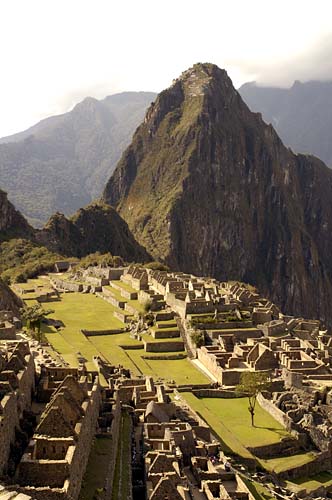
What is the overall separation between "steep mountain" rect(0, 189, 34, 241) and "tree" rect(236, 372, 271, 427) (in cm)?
7689

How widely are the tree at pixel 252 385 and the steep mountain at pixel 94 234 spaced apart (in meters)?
86.0

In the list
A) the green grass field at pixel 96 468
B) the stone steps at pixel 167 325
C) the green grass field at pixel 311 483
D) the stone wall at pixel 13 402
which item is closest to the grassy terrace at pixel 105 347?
the stone steps at pixel 167 325

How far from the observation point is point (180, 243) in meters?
175

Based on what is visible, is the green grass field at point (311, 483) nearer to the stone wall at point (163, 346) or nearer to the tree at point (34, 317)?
the tree at point (34, 317)

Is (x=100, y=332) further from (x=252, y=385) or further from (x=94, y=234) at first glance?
(x=94, y=234)

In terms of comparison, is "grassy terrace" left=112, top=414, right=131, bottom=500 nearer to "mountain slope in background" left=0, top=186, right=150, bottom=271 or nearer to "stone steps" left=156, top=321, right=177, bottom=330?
"stone steps" left=156, top=321, right=177, bottom=330

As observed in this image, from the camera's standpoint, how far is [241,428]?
122 ft

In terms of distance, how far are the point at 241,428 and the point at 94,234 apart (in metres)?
103

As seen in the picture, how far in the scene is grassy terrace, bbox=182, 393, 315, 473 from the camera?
34.3 metres

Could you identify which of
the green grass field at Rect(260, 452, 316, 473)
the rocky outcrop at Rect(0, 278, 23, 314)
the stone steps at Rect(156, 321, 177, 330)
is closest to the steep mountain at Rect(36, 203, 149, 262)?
the rocky outcrop at Rect(0, 278, 23, 314)

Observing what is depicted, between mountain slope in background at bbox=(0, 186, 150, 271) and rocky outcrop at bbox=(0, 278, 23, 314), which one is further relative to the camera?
mountain slope in background at bbox=(0, 186, 150, 271)

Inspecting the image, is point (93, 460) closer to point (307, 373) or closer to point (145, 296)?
point (307, 373)

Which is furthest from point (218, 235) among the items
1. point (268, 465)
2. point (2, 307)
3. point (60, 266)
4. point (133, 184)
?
point (268, 465)

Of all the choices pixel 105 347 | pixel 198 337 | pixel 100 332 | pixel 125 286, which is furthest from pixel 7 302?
pixel 125 286
